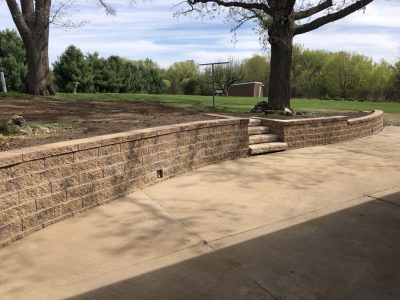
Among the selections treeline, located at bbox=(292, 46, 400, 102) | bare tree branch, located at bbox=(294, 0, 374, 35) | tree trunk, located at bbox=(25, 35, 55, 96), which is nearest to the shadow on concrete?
bare tree branch, located at bbox=(294, 0, 374, 35)

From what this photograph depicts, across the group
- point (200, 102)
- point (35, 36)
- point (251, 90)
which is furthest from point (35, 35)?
point (251, 90)

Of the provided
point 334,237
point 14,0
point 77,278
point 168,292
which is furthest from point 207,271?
point 14,0

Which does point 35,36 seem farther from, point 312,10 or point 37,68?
→ point 312,10

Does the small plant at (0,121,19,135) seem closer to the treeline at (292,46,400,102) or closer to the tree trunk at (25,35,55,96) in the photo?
the tree trunk at (25,35,55,96)

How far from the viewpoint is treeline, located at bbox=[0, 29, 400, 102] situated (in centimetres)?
3253

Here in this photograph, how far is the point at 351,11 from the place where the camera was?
460 inches

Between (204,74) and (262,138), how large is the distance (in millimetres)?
46815

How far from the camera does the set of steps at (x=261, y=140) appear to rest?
8.20m

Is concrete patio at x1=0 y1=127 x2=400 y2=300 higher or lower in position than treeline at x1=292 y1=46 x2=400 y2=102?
lower

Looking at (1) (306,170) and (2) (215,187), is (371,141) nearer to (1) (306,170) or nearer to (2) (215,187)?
(1) (306,170)

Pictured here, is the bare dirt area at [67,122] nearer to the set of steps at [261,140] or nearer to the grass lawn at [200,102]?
the set of steps at [261,140]

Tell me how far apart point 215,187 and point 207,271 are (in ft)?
7.97

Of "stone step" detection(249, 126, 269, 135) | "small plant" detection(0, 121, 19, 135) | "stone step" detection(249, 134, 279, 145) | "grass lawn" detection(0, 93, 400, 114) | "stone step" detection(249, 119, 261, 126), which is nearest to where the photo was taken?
"small plant" detection(0, 121, 19, 135)

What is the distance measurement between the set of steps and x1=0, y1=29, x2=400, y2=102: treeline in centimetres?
2500
